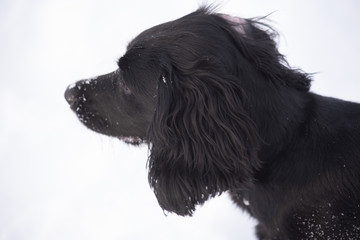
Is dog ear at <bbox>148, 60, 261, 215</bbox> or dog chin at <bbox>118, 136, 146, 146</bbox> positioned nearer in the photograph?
dog ear at <bbox>148, 60, 261, 215</bbox>

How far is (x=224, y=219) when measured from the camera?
3.73m

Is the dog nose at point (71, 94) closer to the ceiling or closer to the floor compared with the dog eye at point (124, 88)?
closer to the floor

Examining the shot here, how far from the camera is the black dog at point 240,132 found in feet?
7.16

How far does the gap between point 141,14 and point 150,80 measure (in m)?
3.44

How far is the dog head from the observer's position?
217 cm

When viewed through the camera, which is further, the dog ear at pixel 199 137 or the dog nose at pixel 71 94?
the dog nose at pixel 71 94

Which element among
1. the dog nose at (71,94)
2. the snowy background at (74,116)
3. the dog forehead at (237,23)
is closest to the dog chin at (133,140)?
the snowy background at (74,116)

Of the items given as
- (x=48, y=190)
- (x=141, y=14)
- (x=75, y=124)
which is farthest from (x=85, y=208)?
(x=141, y=14)

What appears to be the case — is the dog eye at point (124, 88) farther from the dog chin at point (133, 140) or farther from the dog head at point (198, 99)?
the dog chin at point (133, 140)

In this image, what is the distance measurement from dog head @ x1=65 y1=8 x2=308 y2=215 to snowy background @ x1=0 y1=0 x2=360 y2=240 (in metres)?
0.68

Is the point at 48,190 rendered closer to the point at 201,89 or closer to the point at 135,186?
the point at 135,186

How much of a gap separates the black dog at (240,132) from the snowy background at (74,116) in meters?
0.72

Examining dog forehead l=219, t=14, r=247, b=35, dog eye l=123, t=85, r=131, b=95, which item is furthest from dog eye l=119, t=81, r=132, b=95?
dog forehead l=219, t=14, r=247, b=35

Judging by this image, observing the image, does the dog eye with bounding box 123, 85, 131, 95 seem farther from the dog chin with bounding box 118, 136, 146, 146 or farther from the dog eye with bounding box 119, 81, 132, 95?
the dog chin with bounding box 118, 136, 146, 146
